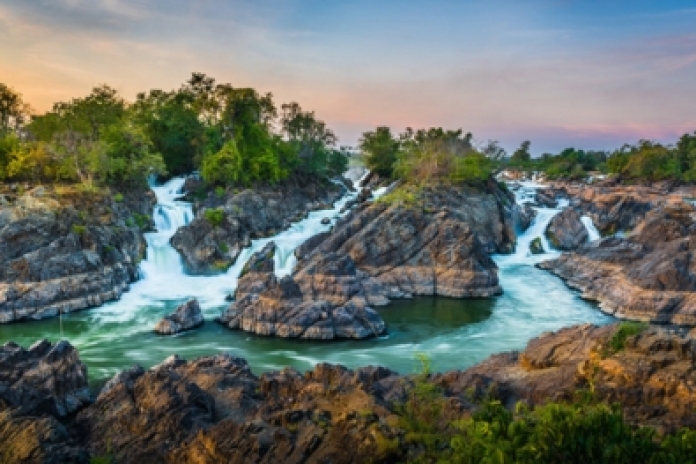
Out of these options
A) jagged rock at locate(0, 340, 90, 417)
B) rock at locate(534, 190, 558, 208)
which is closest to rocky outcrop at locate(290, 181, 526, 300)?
jagged rock at locate(0, 340, 90, 417)

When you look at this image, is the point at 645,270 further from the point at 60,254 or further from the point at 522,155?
the point at 522,155

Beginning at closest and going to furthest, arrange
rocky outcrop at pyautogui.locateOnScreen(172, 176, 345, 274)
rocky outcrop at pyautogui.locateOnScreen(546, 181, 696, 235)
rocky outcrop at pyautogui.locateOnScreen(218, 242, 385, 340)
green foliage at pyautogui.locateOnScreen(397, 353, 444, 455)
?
green foliage at pyautogui.locateOnScreen(397, 353, 444, 455)
rocky outcrop at pyautogui.locateOnScreen(218, 242, 385, 340)
rocky outcrop at pyautogui.locateOnScreen(172, 176, 345, 274)
rocky outcrop at pyautogui.locateOnScreen(546, 181, 696, 235)

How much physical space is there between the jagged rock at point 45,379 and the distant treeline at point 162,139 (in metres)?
25.7

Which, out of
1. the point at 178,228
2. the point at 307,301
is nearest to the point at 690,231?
the point at 307,301

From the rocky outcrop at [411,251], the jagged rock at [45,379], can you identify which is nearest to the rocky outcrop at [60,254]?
the rocky outcrop at [411,251]

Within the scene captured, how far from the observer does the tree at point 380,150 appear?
238 feet

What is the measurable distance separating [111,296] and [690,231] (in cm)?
4088

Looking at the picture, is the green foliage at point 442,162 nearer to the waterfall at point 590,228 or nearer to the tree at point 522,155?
the waterfall at point 590,228

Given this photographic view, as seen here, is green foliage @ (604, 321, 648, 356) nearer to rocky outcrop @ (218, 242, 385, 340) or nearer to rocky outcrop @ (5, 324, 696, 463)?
rocky outcrop @ (5, 324, 696, 463)

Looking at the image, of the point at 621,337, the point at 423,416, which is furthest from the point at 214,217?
the point at 423,416

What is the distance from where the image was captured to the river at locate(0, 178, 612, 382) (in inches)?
1025

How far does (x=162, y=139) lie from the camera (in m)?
59.6

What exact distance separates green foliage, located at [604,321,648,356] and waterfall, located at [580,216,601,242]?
123ft

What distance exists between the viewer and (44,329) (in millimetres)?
29641
